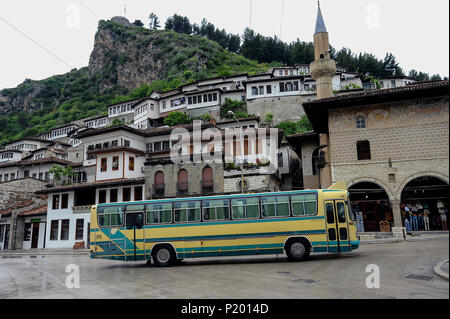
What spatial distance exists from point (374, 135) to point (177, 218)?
629 inches

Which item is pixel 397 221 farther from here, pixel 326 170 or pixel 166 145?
pixel 166 145

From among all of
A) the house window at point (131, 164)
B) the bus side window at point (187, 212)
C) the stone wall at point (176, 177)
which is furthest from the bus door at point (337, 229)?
the house window at point (131, 164)

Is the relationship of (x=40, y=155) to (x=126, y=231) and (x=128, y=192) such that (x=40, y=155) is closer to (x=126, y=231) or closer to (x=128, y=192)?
(x=128, y=192)

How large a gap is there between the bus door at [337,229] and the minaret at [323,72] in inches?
515

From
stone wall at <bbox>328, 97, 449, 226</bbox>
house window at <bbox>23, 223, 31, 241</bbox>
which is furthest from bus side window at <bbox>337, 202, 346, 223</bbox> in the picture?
house window at <bbox>23, 223, 31, 241</bbox>

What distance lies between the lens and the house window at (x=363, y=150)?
79.9 feet

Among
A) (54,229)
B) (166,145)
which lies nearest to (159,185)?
(166,145)

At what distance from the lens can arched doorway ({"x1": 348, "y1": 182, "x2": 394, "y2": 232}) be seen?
2542 centimetres

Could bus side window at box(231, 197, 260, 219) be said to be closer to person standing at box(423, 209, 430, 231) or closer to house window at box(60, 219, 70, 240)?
person standing at box(423, 209, 430, 231)

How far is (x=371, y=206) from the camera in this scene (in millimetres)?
25953

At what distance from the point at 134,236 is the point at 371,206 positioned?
1860 centimetres

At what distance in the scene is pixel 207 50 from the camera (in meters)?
109

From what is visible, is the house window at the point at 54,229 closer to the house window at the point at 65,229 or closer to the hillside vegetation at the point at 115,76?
the house window at the point at 65,229
